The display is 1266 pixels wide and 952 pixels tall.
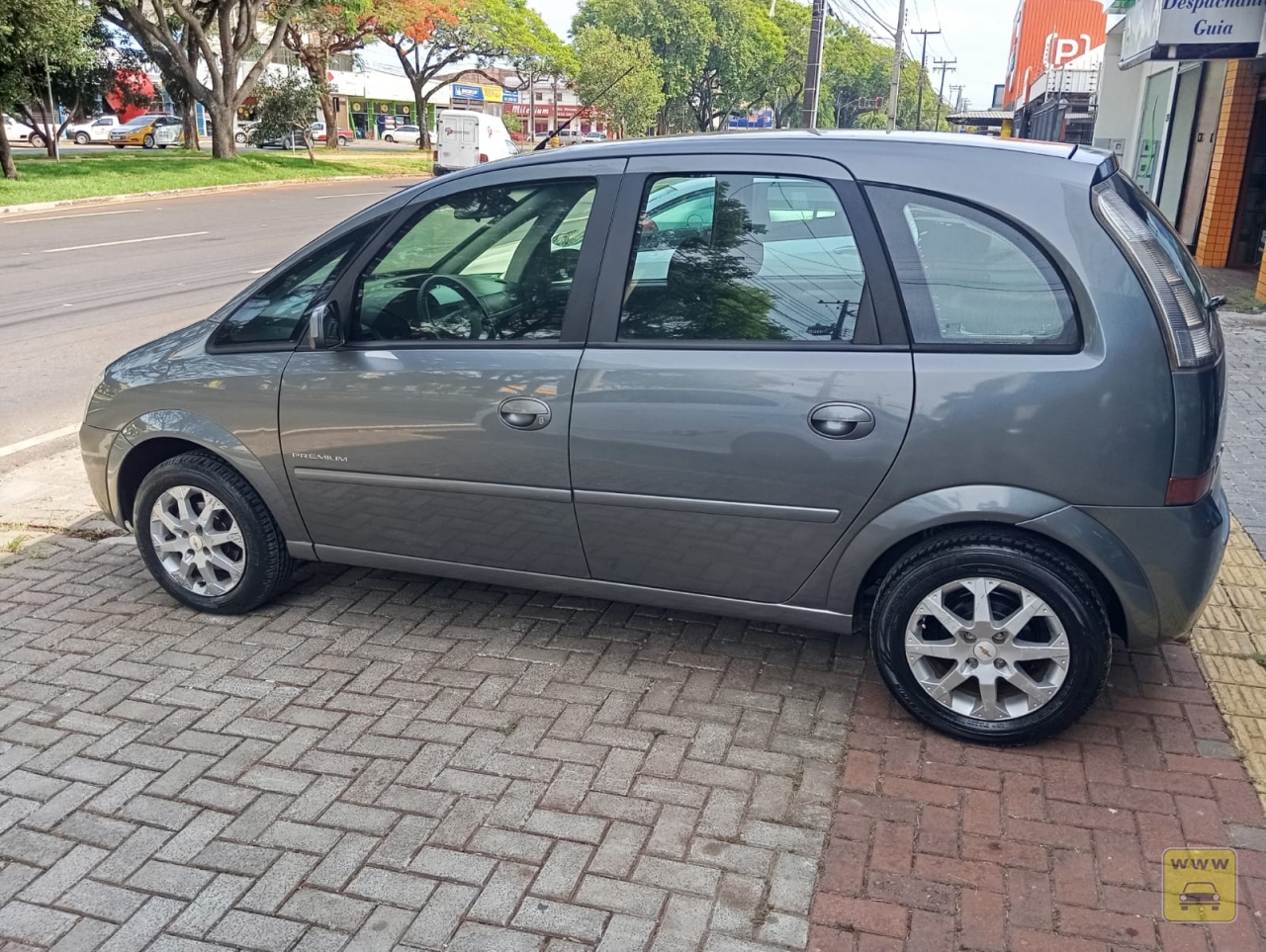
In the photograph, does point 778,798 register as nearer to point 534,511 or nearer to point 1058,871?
point 1058,871

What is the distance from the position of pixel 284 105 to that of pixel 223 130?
4.55 meters

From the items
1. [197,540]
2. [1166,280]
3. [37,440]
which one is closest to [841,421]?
[1166,280]

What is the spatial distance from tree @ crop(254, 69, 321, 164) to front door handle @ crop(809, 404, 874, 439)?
38824 millimetres

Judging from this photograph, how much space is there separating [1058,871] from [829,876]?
596 millimetres

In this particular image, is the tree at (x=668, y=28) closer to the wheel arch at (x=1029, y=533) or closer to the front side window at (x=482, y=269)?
the front side window at (x=482, y=269)

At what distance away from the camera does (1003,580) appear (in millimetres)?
3195

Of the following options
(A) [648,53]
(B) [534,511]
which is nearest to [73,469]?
(B) [534,511]

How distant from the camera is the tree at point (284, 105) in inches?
1502

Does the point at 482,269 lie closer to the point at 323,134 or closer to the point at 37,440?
the point at 37,440

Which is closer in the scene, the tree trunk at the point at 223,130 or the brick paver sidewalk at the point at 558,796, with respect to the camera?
the brick paver sidewalk at the point at 558,796

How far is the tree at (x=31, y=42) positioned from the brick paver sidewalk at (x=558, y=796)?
22.1 m

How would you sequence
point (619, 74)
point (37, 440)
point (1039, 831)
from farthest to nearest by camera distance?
point (619, 74) < point (37, 440) < point (1039, 831)

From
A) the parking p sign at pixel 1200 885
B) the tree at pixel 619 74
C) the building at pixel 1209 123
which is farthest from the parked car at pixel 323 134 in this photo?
the parking p sign at pixel 1200 885

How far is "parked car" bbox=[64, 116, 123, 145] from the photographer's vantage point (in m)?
49.8
